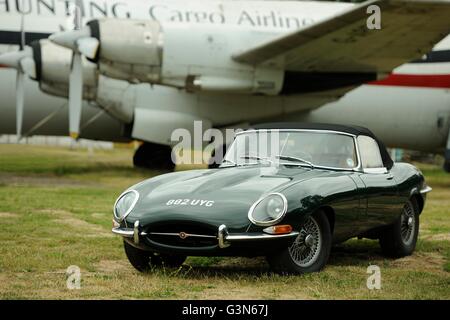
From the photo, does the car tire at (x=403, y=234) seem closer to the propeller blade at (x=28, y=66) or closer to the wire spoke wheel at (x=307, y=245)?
the wire spoke wheel at (x=307, y=245)

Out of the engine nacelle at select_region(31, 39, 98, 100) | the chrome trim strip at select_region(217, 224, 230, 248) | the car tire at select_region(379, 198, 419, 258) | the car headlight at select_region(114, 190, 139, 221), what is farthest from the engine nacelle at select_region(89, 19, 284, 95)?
the chrome trim strip at select_region(217, 224, 230, 248)

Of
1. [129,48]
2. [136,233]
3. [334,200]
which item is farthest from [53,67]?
[334,200]

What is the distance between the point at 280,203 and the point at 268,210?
0.35 feet

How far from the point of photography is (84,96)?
14734mm

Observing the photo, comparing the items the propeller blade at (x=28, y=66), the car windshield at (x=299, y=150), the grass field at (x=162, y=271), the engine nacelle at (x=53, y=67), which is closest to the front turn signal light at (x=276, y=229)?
the grass field at (x=162, y=271)

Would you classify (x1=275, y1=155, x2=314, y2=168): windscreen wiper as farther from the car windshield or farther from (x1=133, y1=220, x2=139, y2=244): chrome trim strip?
(x1=133, y1=220, x2=139, y2=244): chrome trim strip

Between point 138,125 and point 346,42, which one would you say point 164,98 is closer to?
point 138,125

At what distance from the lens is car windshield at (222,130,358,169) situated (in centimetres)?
639

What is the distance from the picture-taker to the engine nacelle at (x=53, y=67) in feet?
47.0

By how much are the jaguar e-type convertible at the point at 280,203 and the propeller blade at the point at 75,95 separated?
731 centimetres

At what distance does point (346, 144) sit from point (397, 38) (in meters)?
7.01
